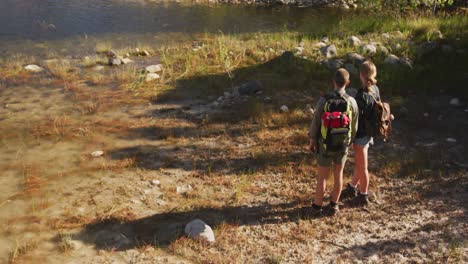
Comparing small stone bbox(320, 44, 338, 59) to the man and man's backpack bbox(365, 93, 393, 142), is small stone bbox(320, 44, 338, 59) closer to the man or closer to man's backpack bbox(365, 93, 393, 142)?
man's backpack bbox(365, 93, 393, 142)

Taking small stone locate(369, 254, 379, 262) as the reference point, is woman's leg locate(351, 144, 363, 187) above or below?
above

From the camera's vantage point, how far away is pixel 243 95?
34.2ft

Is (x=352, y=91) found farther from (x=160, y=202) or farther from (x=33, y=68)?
(x=33, y=68)

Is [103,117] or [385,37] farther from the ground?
[385,37]

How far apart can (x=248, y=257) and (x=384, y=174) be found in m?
3.06

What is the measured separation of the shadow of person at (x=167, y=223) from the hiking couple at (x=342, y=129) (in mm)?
499

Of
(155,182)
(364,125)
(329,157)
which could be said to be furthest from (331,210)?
(155,182)

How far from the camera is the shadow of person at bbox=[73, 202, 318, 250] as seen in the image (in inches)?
218

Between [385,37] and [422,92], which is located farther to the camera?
[385,37]

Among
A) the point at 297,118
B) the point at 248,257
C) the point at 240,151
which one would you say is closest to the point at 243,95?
the point at 297,118

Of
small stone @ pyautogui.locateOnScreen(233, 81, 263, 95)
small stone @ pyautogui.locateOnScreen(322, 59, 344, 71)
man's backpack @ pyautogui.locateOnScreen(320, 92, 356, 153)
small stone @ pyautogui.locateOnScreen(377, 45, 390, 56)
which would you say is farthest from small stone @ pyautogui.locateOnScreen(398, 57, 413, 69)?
man's backpack @ pyautogui.locateOnScreen(320, 92, 356, 153)

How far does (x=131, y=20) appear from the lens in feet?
75.5

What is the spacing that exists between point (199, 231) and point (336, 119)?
2202mm

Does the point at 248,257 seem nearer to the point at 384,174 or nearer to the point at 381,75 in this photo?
the point at 384,174
